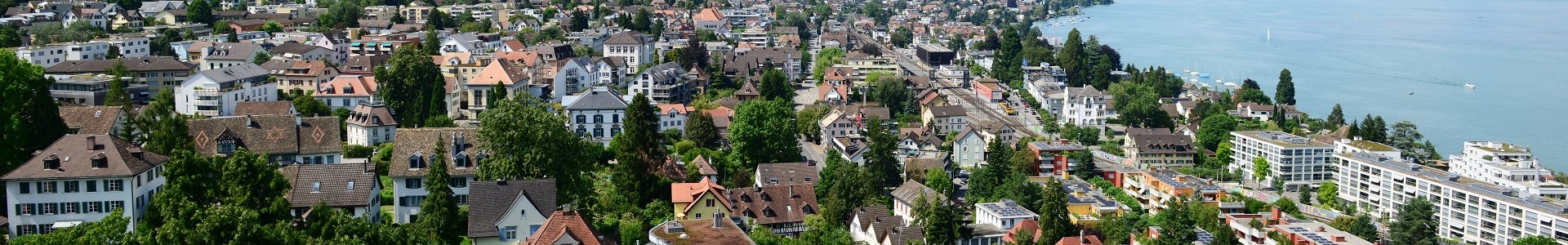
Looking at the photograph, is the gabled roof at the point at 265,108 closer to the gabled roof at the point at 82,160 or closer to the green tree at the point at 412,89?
the green tree at the point at 412,89

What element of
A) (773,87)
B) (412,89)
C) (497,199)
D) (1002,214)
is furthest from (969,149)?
(497,199)

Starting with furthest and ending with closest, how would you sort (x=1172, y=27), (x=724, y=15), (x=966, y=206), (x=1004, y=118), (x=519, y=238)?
(x=1172, y=27), (x=724, y=15), (x=1004, y=118), (x=966, y=206), (x=519, y=238)

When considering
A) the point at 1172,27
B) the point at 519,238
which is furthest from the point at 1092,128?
the point at 1172,27

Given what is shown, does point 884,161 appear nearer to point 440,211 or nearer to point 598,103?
point 598,103

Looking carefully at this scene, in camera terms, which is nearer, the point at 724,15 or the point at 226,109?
the point at 226,109

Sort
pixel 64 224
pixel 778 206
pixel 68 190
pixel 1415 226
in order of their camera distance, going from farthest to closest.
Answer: pixel 1415 226
pixel 778 206
pixel 68 190
pixel 64 224

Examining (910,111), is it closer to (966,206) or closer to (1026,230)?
(966,206)

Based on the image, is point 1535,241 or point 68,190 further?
point 1535,241
